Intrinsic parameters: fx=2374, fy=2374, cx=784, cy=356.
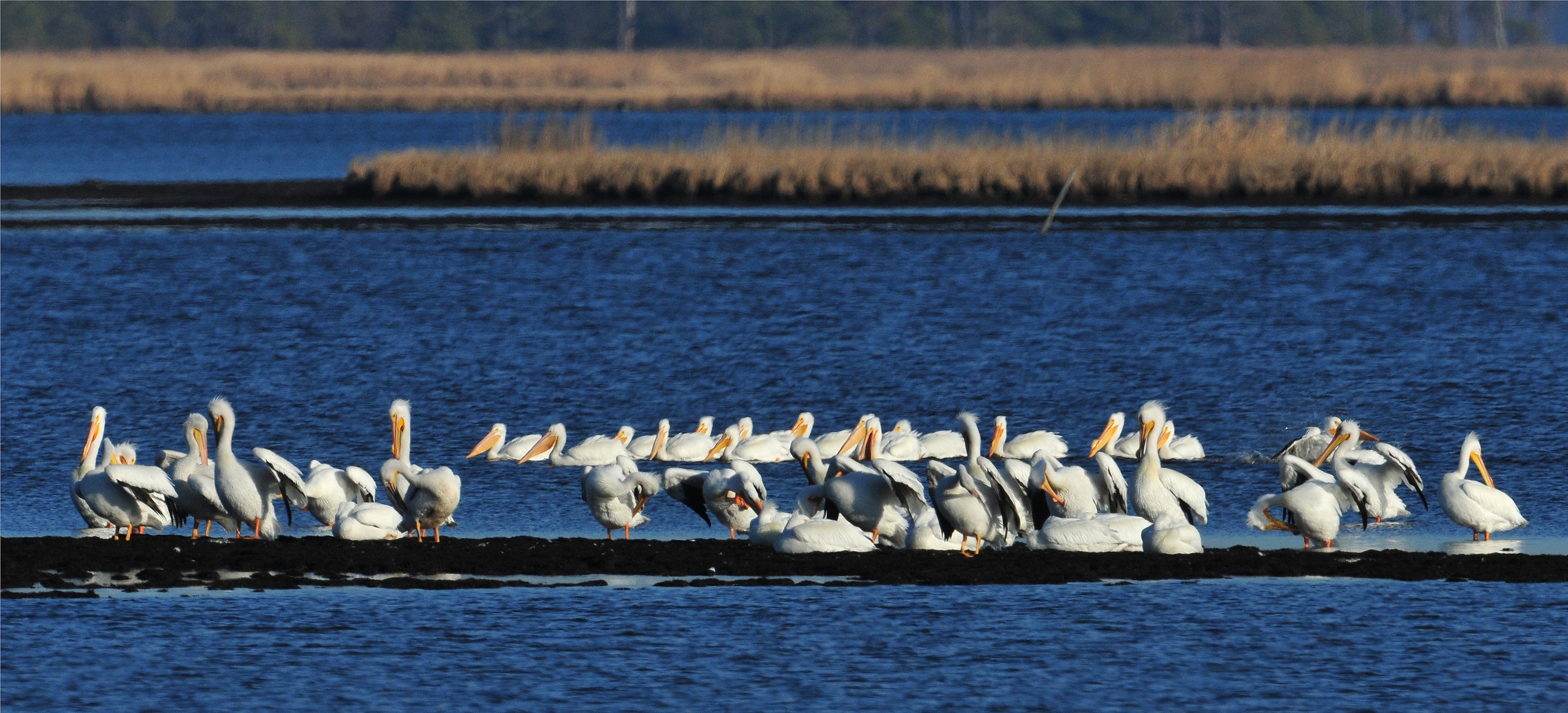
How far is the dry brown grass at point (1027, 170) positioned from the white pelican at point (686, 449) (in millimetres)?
21836

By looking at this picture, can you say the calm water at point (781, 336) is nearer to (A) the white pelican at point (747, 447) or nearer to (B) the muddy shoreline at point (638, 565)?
(A) the white pelican at point (747, 447)

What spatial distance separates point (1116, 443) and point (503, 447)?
169 inches

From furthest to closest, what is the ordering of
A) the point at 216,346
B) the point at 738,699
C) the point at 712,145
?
the point at 712,145 < the point at 216,346 < the point at 738,699

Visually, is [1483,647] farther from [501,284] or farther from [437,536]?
[501,284]

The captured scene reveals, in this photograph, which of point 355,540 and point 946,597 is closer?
point 946,597

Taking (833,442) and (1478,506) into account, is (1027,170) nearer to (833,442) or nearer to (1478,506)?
(833,442)

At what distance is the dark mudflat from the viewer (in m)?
11.6

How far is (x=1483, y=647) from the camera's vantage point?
10.3 meters

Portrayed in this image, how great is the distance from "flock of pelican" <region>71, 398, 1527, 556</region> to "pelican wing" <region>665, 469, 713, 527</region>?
15mm

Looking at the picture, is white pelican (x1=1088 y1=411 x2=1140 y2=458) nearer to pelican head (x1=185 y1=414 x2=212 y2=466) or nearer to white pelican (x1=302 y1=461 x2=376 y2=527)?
white pelican (x1=302 y1=461 x2=376 y2=527)

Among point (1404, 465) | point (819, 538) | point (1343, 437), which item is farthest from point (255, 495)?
point (1343, 437)

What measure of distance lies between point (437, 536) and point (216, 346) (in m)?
11.7

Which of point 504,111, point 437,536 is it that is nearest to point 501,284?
point 437,536

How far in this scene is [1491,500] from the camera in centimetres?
1260
